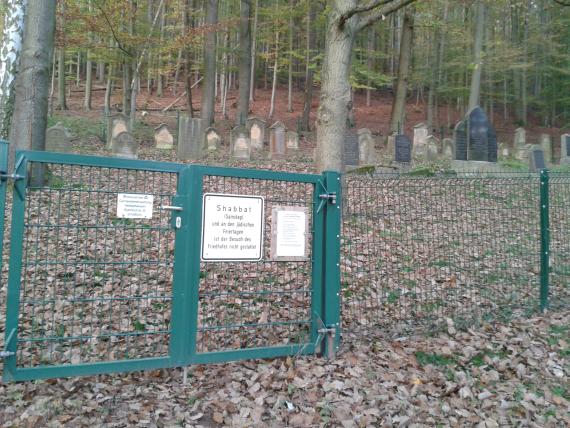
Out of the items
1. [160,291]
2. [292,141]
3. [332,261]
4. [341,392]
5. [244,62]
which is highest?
[244,62]

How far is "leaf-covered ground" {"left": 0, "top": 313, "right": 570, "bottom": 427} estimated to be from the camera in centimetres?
372

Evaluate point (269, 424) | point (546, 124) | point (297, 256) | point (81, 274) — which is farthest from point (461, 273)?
point (546, 124)

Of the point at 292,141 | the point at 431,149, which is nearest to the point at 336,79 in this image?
the point at 292,141

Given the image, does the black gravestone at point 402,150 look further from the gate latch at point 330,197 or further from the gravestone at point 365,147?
the gate latch at point 330,197

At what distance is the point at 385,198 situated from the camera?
5945 mm

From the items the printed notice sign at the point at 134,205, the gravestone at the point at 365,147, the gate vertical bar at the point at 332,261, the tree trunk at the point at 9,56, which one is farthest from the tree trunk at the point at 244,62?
the printed notice sign at the point at 134,205

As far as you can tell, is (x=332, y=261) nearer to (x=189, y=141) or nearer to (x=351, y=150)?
(x=351, y=150)

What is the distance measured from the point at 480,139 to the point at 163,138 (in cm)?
1147

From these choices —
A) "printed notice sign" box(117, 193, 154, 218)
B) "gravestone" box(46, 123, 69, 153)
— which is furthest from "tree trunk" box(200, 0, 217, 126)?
"printed notice sign" box(117, 193, 154, 218)

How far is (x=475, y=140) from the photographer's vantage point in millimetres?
16172

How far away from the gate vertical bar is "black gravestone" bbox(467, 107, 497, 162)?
1296cm

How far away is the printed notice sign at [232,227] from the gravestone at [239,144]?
12.6m

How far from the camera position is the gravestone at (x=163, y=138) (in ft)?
59.3

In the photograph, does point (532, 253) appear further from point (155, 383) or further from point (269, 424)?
point (155, 383)
